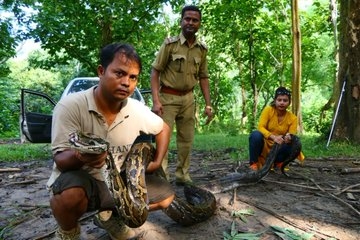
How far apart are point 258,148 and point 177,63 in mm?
1860

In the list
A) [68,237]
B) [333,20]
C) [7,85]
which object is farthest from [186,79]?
[7,85]

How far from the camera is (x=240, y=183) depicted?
16.6ft

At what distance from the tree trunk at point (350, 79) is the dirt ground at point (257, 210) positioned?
3.09 metres

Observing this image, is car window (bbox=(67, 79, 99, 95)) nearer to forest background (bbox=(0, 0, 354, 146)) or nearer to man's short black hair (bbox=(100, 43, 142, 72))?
forest background (bbox=(0, 0, 354, 146))

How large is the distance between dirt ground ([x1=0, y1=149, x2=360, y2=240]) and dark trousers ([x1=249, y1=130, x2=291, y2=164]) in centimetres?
34

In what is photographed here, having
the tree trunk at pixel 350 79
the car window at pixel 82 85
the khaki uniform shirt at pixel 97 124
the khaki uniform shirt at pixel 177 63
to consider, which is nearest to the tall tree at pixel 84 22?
the car window at pixel 82 85

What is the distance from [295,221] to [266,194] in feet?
2.92

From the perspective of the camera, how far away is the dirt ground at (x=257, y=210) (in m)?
3.76

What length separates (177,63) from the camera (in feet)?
16.6

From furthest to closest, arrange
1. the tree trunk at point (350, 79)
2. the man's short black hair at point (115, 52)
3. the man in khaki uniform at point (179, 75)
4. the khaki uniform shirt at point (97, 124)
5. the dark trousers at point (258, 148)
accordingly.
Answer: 1. the tree trunk at point (350, 79)
2. the dark trousers at point (258, 148)
3. the man in khaki uniform at point (179, 75)
4. the man's short black hair at point (115, 52)
5. the khaki uniform shirt at point (97, 124)

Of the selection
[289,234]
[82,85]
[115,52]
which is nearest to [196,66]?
[115,52]

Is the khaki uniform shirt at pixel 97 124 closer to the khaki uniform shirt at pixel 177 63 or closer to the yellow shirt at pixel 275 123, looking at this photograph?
the khaki uniform shirt at pixel 177 63

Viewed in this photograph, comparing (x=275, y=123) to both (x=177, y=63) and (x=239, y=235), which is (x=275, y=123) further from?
(x=239, y=235)

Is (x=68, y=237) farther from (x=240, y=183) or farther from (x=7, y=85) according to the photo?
(x=7, y=85)
